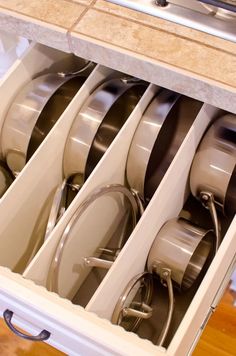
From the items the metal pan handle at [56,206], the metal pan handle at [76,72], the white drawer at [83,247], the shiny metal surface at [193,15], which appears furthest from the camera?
the metal pan handle at [76,72]

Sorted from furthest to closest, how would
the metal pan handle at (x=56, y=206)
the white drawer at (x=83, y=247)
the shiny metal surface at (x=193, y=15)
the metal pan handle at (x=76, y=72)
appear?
the metal pan handle at (x=76, y=72)
the metal pan handle at (x=56, y=206)
the shiny metal surface at (x=193, y=15)
the white drawer at (x=83, y=247)

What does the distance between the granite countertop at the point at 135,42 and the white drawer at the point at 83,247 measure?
116mm

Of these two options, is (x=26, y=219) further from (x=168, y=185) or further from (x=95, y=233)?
(x=168, y=185)

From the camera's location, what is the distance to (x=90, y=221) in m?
0.84

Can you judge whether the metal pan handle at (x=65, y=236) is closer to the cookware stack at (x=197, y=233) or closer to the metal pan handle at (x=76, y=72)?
the cookware stack at (x=197, y=233)

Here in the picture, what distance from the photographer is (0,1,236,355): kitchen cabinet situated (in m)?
0.59

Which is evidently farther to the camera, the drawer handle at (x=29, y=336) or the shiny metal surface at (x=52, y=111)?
the shiny metal surface at (x=52, y=111)

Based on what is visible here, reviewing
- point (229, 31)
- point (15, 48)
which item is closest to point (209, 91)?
point (229, 31)

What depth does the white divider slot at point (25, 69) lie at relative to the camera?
86 cm

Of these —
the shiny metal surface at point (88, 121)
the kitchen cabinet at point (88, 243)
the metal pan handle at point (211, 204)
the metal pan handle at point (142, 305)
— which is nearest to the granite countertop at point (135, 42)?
the kitchen cabinet at point (88, 243)

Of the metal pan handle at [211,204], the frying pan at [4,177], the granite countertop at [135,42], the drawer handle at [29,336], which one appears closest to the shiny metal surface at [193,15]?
the granite countertop at [135,42]

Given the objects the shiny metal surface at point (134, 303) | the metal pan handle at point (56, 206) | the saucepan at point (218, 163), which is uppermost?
the saucepan at point (218, 163)

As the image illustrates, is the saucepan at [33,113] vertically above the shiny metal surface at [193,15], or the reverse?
the shiny metal surface at [193,15]

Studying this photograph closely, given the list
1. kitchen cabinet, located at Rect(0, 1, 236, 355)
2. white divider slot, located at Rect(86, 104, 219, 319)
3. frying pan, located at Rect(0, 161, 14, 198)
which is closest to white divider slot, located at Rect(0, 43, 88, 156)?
kitchen cabinet, located at Rect(0, 1, 236, 355)
